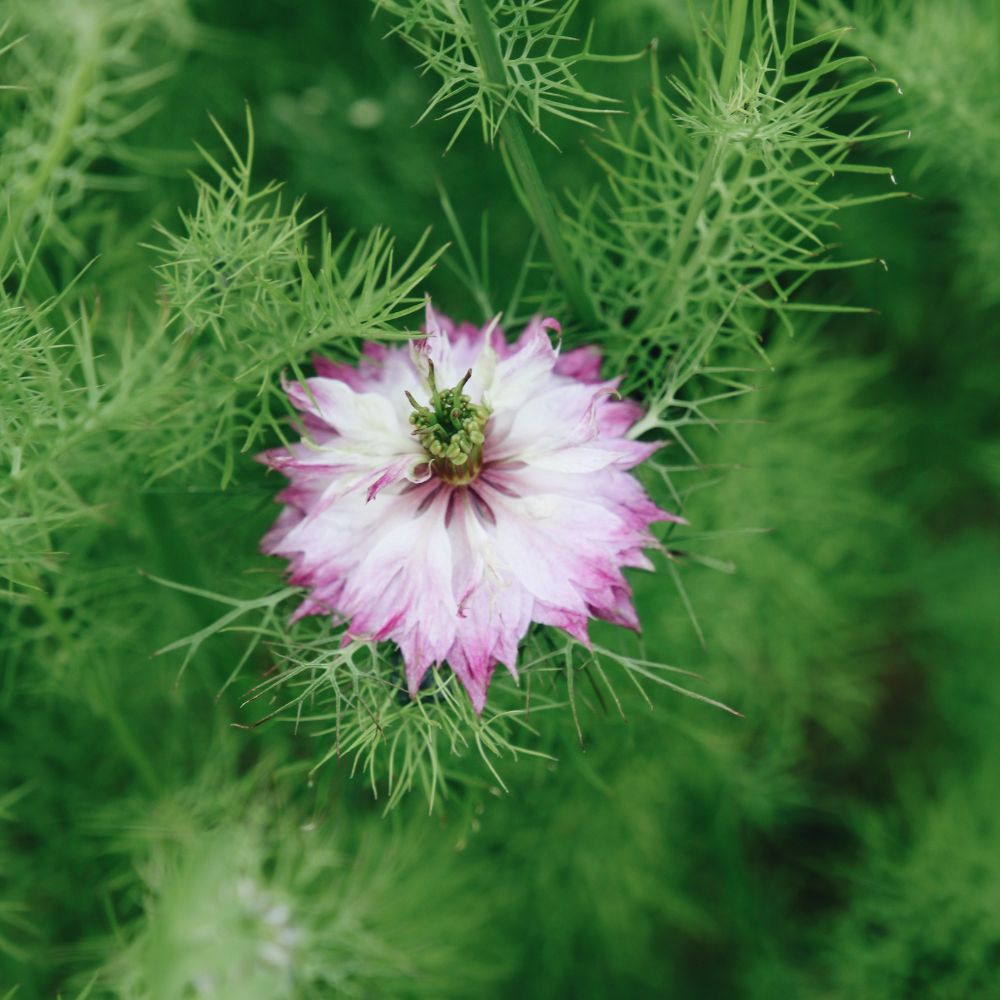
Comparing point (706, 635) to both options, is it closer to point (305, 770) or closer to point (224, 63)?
point (305, 770)

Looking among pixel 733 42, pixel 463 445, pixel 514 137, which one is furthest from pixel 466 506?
pixel 733 42

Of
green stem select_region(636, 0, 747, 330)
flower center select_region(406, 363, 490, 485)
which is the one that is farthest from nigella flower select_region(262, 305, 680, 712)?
green stem select_region(636, 0, 747, 330)

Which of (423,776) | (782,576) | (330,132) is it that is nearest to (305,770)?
(423,776)

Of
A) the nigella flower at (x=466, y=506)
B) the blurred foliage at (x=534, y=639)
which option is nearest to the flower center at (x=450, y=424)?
the nigella flower at (x=466, y=506)

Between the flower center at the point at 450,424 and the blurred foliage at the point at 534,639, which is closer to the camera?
the flower center at the point at 450,424

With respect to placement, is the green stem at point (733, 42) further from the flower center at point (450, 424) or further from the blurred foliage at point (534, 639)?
the flower center at point (450, 424)

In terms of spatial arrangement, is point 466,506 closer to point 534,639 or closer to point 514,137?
point 534,639

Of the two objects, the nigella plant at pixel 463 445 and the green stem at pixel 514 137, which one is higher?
the green stem at pixel 514 137

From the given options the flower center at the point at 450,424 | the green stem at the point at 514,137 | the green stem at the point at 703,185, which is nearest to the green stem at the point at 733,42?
the green stem at the point at 703,185
